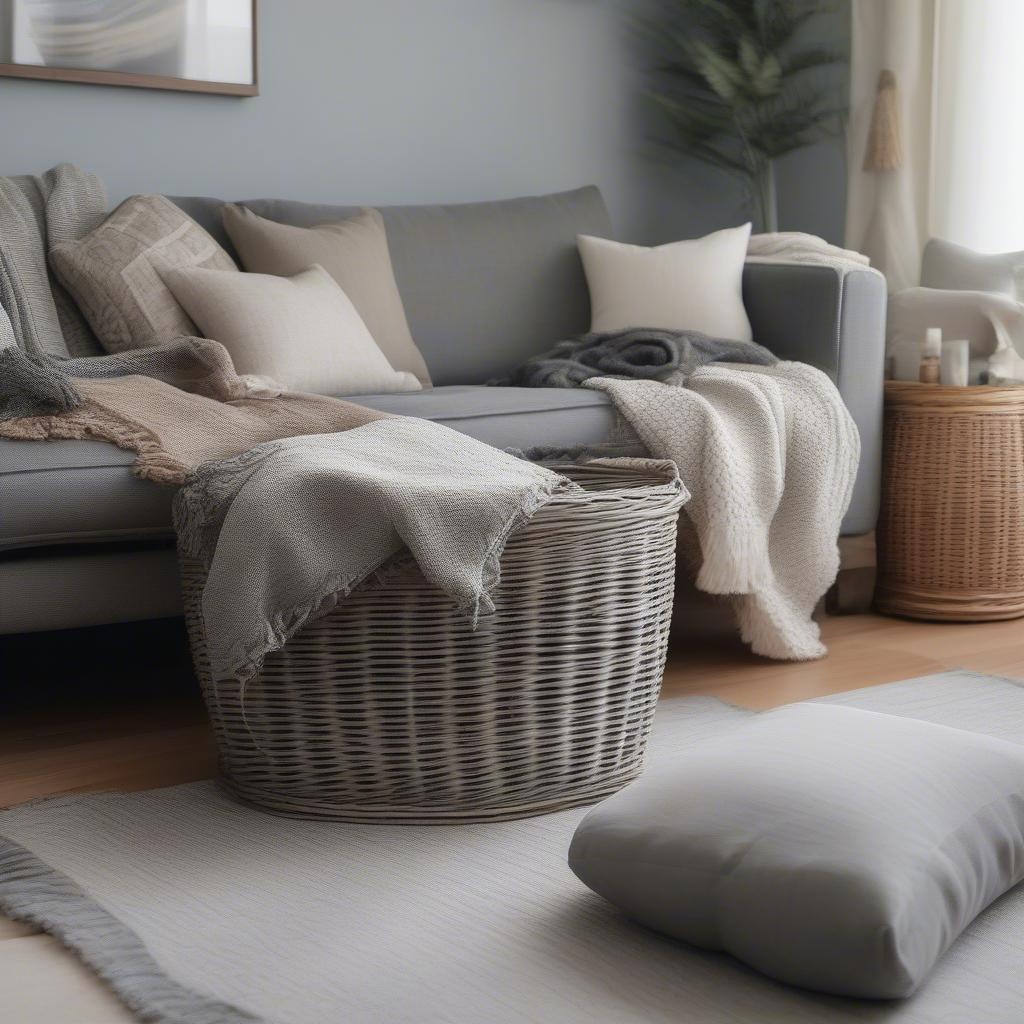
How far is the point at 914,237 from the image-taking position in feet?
11.0

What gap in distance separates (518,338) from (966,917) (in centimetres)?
197

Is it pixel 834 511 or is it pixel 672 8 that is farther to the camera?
pixel 672 8

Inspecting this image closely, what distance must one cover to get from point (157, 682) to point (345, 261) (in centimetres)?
92

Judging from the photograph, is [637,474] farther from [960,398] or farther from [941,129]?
[941,129]

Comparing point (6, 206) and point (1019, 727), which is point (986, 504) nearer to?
point (1019, 727)

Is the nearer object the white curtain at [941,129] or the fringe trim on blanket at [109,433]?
the fringe trim on blanket at [109,433]

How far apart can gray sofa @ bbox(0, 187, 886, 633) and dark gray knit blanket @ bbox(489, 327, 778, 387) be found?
113mm

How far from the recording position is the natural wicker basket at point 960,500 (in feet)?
9.24

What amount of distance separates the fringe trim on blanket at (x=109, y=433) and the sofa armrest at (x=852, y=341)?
143cm

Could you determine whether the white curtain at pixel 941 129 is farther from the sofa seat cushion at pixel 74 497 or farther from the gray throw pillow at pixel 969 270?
the sofa seat cushion at pixel 74 497

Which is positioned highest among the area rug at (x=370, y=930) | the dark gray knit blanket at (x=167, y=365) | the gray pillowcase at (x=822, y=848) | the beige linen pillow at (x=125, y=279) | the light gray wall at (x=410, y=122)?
the light gray wall at (x=410, y=122)

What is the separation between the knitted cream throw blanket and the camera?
233cm

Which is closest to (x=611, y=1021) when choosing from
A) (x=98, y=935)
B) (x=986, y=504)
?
(x=98, y=935)

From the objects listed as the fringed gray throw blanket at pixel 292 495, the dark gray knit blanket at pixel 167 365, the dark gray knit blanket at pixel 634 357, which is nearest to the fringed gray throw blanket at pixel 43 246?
the dark gray knit blanket at pixel 167 365
